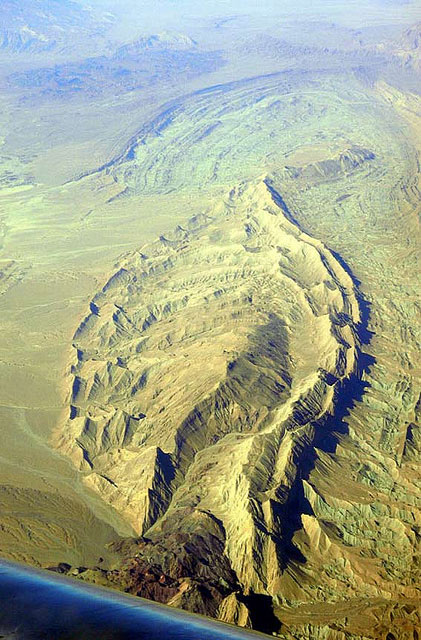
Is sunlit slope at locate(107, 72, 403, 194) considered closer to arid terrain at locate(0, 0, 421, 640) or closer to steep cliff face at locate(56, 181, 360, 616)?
arid terrain at locate(0, 0, 421, 640)

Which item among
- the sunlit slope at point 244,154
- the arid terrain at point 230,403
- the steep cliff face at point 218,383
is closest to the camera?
the arid terrain at point 230,403

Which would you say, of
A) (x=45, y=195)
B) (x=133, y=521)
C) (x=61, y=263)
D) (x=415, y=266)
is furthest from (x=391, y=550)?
(x=45, y=195)

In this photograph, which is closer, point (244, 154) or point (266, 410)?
point (266, 410)

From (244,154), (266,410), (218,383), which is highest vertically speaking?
(218,383)

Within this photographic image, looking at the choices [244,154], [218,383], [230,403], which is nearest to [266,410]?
[230,403]

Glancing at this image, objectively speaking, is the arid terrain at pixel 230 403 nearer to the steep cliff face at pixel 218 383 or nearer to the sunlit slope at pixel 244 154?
the steep cliff face at pixel 218 383

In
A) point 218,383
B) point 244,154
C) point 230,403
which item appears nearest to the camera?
point 230,403

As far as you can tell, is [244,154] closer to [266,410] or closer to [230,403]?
[230,403]

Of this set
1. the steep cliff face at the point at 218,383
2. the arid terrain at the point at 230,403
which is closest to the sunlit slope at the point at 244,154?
the arid terrain at the point at 230,403

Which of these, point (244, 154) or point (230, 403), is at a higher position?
point (230, 403)

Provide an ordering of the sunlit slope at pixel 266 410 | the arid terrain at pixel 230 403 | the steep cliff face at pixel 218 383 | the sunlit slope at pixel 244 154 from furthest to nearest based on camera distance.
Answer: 1. the sunlit slope at pixel 244 154
2. the steep cliff face at pixel 218 383
3. the arid terrain at pixel 230 403
4. the sunlit slope at pixel 266 410

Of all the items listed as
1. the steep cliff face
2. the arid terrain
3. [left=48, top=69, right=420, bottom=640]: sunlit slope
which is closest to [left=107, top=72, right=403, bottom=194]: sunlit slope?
the arid terrain
